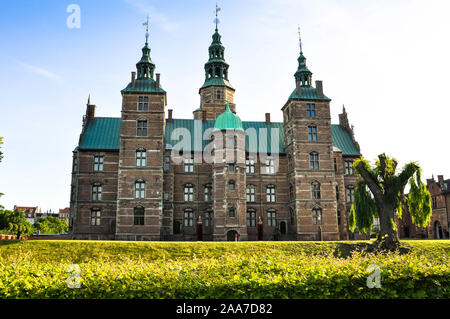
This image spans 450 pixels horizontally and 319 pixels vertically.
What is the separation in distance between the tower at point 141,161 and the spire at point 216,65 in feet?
42.2

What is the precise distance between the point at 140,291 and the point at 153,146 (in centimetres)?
2987

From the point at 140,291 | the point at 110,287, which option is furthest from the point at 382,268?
the point at 110,287

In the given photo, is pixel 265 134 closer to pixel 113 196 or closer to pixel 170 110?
pixel 170 110

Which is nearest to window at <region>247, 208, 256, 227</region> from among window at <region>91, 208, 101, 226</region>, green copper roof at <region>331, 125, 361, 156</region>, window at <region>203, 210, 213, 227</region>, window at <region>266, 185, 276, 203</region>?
window at <region>266, 185, 276, 203</region>

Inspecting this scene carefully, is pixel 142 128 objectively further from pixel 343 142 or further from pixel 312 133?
pixel 343 142

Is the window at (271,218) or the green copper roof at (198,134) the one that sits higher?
the green copper roof at (198,134)

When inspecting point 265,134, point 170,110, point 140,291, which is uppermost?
point 170,110

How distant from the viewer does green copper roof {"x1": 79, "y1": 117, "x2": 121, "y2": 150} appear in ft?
132

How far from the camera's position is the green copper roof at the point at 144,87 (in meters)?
38.7

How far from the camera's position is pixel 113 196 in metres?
38.9

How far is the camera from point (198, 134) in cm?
4338

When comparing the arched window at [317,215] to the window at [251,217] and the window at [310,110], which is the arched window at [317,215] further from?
the window at [310,110]

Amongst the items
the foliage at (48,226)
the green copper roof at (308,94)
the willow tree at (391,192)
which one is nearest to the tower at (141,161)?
the green copper roof at (308,94)

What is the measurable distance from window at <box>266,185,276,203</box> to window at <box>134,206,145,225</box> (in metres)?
14.4
